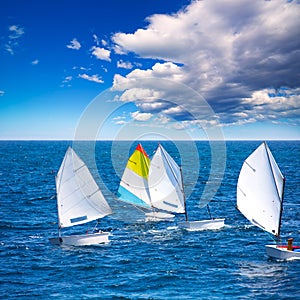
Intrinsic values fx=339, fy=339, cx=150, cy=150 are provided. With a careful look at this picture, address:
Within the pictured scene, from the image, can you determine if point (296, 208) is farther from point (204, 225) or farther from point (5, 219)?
point (5, 219)

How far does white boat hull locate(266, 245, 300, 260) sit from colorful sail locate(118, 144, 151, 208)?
72.6 ft

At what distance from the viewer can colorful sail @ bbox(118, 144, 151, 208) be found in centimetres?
5381

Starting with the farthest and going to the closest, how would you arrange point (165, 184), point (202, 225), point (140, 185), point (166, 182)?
point (140, 185)
point (165, 184)
point (166, 182)
point (202, 225)

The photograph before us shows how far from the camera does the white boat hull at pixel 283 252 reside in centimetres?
3591

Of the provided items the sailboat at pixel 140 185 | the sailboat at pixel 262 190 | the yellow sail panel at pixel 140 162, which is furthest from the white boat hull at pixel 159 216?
the sailboat at pixel 262 190

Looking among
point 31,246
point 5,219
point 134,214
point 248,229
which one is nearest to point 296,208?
point 248,229

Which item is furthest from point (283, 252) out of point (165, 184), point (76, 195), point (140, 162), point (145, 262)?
point (140, 162)

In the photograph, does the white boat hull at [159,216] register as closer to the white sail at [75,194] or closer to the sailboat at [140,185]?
the sailboat at [140,185]

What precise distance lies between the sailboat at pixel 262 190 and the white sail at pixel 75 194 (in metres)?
18.5

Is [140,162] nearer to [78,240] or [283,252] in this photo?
[78,240]

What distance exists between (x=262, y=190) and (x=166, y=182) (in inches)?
608

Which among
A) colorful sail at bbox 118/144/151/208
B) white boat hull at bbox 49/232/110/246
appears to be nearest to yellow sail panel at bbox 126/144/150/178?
colorful sail at bbox 118/144/151/208

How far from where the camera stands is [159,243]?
139 ft

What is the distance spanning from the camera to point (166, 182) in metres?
51.5
